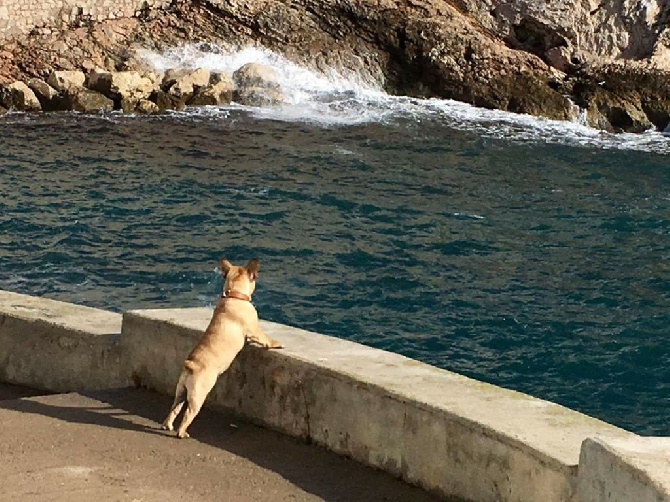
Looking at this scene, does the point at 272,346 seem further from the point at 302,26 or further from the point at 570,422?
the point at 302,26

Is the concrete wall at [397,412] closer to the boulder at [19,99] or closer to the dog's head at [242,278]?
the dog's head at [242,278]

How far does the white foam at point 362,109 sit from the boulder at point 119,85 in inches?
A: 48.0

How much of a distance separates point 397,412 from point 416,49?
25.4 m

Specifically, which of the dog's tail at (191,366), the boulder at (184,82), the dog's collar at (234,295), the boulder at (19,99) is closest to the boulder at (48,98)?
the boulder at (19,99)

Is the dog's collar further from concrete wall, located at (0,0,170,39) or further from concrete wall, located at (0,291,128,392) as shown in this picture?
concrete wall, located at (0,0,170,39)

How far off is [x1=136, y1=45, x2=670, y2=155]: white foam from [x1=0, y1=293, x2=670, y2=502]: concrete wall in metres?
19.7

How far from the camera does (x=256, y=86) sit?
1135 inches

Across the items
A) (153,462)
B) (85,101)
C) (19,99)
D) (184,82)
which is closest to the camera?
(153,462)

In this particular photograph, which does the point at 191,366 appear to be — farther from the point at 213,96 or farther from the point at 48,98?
the point at 213,96

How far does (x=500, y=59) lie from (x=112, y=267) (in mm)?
16031

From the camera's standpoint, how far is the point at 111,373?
7.45 metres

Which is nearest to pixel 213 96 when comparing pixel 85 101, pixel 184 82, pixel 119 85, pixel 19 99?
pixel 184 82

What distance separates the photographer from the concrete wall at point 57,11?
94.1 ft

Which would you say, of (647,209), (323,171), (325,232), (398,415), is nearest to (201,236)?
(325,232)
